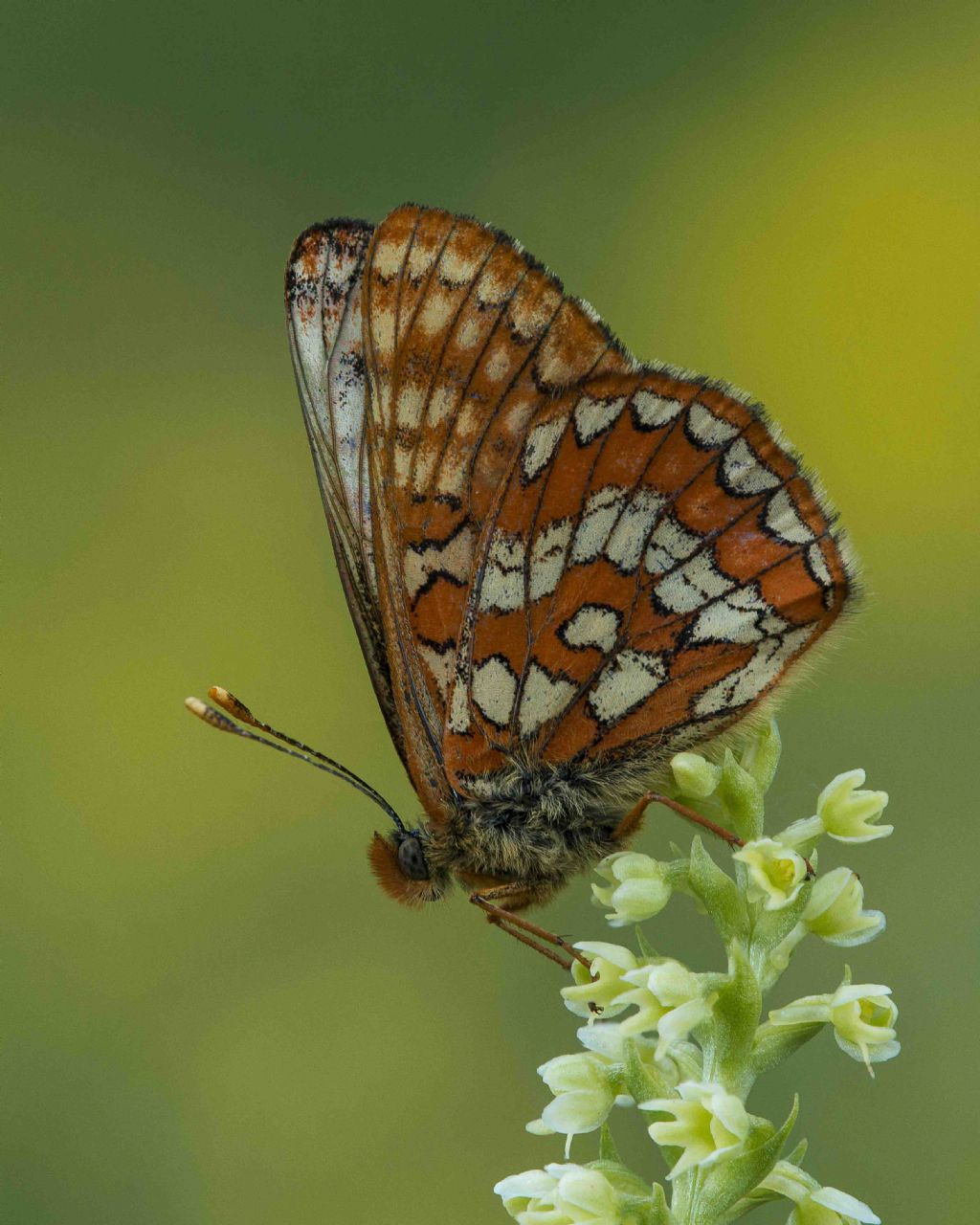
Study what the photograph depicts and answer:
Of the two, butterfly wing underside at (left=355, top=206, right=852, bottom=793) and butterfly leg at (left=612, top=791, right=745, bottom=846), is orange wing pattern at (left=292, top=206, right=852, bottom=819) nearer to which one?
butterfly wing underside at (left=355, top=206, right=852, bottom=793)

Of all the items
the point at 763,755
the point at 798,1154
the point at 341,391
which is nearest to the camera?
the point at 798,1154

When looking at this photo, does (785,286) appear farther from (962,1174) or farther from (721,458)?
(721,458)

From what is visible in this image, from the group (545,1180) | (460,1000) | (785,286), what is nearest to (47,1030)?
(460,1000)

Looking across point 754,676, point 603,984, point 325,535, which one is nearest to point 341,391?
point 754,676

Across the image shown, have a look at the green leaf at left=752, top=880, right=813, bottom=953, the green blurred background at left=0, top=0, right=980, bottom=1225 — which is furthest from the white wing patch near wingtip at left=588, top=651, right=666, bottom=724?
the green blurred background at left=0, top=0, right=980, bottom=1225

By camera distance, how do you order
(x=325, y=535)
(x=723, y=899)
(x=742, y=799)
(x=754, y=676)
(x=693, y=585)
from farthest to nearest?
(x=325, y=535)
(x=693, y=585)
(x=754, y=676)
(x=742, y=799)
(x=723, y=899)

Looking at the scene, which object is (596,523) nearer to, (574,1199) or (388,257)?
(388,257)
